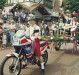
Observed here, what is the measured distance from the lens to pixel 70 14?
8.80 m

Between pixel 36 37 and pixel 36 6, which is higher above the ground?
pixel 36 6

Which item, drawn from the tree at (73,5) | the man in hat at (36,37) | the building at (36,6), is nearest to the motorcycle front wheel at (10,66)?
the man in hat at (36,37)

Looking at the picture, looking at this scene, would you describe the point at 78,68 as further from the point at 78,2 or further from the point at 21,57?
the point at 78,2

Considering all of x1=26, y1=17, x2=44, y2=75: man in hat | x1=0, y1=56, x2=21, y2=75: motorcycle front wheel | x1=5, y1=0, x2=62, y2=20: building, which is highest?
x1=5, y1=0, x2=62, y2=20: building

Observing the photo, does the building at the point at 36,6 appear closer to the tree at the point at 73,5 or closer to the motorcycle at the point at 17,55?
the tree at the point at 73,5

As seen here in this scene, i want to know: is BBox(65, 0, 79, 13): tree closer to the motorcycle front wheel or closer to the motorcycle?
the motorcycle

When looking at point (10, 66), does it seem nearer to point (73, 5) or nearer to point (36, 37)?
point (36, 37)

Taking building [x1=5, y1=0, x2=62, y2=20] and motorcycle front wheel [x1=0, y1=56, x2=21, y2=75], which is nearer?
motorcycle front wheel [x1=0, y1=56, x2=21, y2=75]

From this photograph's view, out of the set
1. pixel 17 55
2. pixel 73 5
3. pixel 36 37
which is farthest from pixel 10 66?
pixel 73 5

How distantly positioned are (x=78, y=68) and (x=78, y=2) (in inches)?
1094

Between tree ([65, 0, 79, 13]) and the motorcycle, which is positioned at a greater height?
tree ([65, 0, 79, 13])

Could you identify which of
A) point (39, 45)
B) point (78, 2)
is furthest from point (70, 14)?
point (78, 2)

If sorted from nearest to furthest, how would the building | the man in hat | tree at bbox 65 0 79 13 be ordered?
the man in hat, the building, tree at bbox 65 0 79 13

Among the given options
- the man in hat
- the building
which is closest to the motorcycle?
the man in hat
